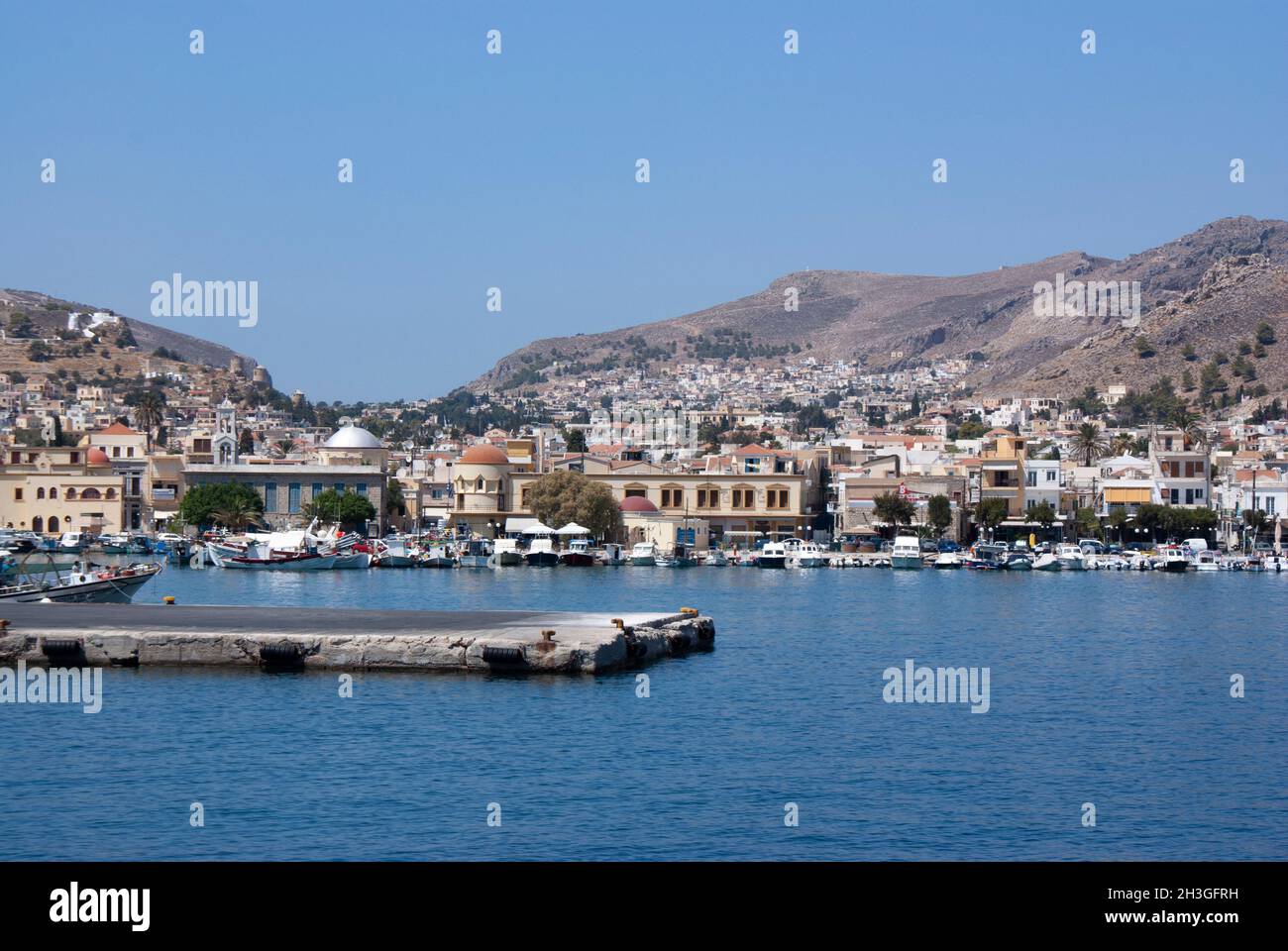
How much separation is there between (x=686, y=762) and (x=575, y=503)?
60.6m

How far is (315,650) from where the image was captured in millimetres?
30188

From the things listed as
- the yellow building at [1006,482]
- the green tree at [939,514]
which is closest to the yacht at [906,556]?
the green tree at [939,514]

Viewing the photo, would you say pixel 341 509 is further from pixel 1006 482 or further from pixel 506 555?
pixel 1006 482

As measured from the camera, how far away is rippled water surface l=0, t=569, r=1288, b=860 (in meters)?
17.6

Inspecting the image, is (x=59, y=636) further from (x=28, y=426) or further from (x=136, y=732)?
(x=28, y=426)

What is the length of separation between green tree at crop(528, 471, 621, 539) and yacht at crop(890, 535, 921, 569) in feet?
47.1

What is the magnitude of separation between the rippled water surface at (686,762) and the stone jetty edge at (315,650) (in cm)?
46

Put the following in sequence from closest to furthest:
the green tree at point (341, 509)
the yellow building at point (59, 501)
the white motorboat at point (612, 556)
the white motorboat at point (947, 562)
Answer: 1. the white motorboat at point (947, 562)
2. the white motorboat at point (612, 556)
3. the green tree at point (341, 509)
4. the yellow building at point (59, 501)

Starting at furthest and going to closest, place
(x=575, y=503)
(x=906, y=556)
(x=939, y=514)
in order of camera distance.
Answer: (x=939, y=514)
(x=575, y=503)
(x=906, y=556)

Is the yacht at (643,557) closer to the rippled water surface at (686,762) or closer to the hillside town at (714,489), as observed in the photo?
the hillside town at (714,489)

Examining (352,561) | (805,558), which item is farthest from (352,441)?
(805,558)

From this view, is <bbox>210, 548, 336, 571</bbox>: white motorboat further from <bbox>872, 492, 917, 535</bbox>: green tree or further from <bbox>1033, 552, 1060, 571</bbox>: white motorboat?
<bbox>1033, 552, 1060, 571</bbox>: white motorboat

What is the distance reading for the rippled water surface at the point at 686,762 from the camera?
17609mm
